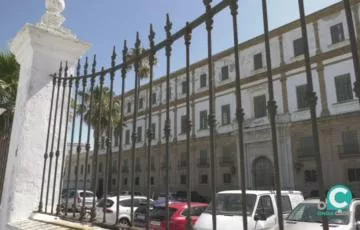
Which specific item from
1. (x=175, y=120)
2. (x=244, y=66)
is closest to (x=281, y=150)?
(x=244, y=66)

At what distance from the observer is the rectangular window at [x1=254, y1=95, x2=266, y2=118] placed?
23.2 m

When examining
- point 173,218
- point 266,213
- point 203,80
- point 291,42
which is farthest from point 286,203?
point 203,80

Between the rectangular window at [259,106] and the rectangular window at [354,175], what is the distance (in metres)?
6.74

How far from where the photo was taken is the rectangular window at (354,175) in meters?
18.3

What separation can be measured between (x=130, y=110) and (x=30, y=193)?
30362 millimetres

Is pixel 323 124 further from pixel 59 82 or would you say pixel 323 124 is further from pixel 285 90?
pixel 59 82

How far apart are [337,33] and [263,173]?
34.5ft

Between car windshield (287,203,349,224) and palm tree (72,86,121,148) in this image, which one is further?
car windshield (287,203,349,224)

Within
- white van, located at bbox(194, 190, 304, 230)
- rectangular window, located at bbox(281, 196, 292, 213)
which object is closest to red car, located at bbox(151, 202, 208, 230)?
white van, located at bbox(194, 190, 304, 230)

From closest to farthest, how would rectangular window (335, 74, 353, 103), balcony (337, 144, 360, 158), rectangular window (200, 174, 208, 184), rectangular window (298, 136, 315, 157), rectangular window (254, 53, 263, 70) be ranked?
balcony (337, 144, 360, 158) → rectangular window (335, 74, 353, 103) → rectangular window (298, 136, 315, 157) → rectangular window (254, 53, 263, 70) → rectangular window (200, 174, 208, 184)

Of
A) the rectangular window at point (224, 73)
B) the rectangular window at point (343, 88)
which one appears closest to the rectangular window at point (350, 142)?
the rectangular window at point (343, 88)

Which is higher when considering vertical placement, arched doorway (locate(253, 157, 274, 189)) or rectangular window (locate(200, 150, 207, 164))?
rectangular window (locate(200, 150, 207, 164))

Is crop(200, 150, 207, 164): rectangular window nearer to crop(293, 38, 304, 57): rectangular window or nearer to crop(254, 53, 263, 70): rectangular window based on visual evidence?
crop(254, 53, 263, 70): rectangular window

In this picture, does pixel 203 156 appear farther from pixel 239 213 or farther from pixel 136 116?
pixel 136 116
